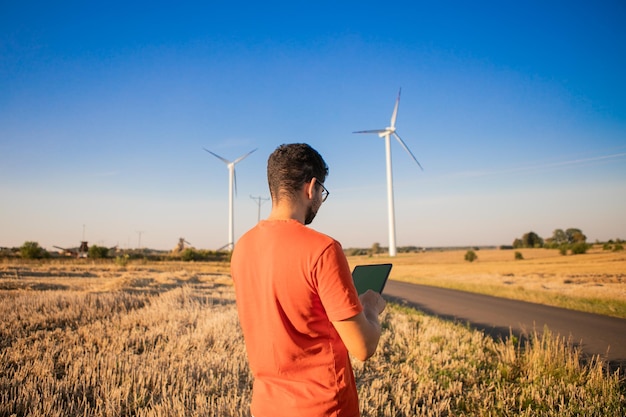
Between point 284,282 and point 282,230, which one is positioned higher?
point 282,230

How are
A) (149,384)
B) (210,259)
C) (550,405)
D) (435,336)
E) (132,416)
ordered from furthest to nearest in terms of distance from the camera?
(210,259) < (435,336) < (149,384) < (550,405) < (132,416)

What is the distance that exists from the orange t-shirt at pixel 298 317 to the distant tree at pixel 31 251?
58911 millimetres

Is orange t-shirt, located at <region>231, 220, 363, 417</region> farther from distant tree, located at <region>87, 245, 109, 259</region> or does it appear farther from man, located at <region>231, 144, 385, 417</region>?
distant tree, located at <region>87, 245, 109, 259</region>

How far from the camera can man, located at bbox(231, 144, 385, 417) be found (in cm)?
162

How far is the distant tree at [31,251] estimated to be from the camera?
48.0 meters

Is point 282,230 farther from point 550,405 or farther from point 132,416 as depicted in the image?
point 550,405

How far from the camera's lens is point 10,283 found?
18109mm

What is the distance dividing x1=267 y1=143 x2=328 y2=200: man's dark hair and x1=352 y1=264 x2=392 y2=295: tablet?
729mm

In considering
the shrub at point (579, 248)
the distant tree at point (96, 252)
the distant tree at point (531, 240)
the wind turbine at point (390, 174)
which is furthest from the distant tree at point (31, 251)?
the distant tree at point (531, 240)

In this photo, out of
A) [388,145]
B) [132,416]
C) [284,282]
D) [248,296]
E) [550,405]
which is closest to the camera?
[284,282]

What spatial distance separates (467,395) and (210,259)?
7433cm

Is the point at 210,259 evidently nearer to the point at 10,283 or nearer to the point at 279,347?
the point at 10,283

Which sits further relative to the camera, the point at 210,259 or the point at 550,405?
the point at 210,259

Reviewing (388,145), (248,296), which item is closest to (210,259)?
(388,145)
